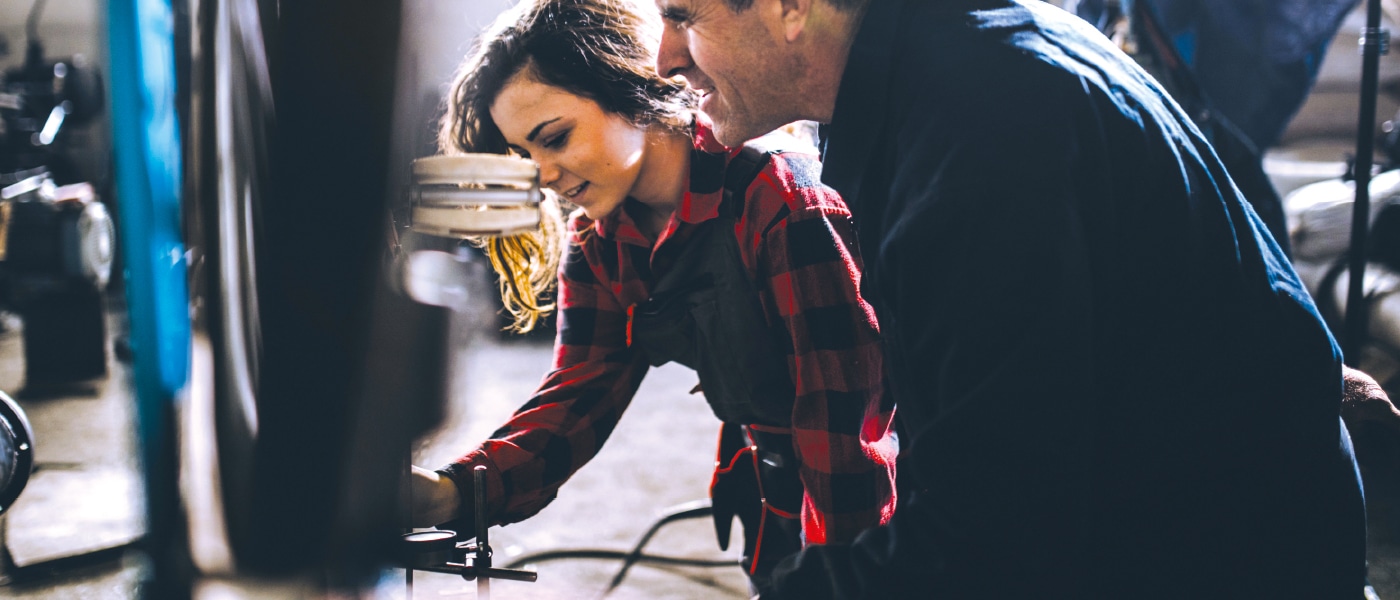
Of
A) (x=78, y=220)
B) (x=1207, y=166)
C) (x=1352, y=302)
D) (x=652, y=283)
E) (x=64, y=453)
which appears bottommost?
(x=64, y=453)

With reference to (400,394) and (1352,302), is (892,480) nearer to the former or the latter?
(400,394)

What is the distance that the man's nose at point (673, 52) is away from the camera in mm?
925

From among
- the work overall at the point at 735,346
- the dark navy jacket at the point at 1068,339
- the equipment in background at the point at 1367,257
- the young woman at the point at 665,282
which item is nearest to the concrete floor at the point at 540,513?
the young woman at the point at 665,282

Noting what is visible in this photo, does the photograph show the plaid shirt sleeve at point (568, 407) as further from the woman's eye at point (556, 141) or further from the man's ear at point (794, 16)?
the man's ear at point (794, 16)

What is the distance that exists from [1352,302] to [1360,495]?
1.69m

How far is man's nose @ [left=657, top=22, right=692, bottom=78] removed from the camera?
0.93 meters

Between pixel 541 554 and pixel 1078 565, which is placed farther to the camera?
pixel 541 554

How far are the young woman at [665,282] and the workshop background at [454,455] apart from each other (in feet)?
0.31

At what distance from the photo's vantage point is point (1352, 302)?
2.16 metres

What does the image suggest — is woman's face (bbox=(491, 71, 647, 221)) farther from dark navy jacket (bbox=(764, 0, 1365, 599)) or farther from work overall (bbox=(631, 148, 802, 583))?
dark navy jacket (bbox=(764, 0, 1365, 599))

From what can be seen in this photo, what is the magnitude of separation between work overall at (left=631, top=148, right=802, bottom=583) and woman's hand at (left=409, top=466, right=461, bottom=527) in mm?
356

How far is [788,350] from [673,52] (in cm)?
40

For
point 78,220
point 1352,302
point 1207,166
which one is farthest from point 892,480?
point 78,220

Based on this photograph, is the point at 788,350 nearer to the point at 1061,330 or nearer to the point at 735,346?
the point at 735,346
